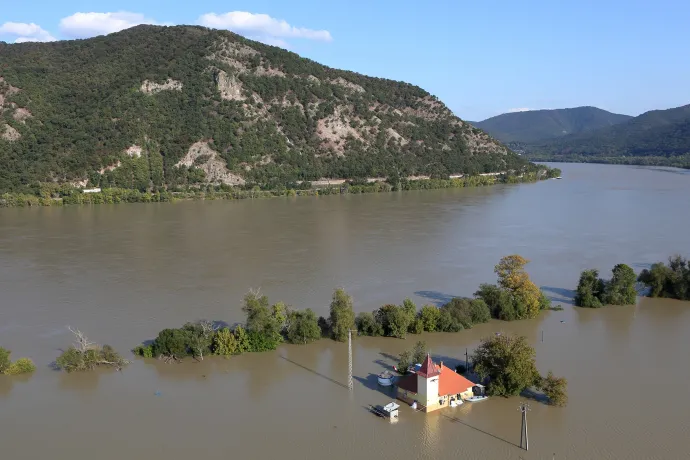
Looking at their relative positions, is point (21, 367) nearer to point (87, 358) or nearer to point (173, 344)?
point (87, 358)

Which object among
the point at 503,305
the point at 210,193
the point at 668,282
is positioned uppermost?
the point at 210,193

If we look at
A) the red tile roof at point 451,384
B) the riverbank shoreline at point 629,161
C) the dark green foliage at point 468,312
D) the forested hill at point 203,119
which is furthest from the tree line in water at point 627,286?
the riverbank shoreline at point 629,161

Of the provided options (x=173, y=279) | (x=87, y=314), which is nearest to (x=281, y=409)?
(x=87, y=314)

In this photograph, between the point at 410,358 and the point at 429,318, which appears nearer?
the point at 410,358

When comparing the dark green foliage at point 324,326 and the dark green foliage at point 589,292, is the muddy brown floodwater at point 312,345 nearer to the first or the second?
the dark green foliage at point 324,326

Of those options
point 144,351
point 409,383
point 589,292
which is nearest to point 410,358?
point 409,383

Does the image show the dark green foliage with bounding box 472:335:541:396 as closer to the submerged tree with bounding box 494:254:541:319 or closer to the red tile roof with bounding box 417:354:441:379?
the red tile roof with bounding box 417:354:441:379
